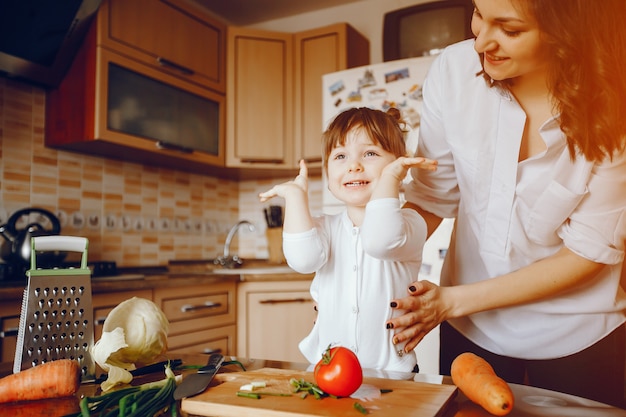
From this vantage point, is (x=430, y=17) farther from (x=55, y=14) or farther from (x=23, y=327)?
(x=23, y=327)

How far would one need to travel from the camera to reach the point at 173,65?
261 centimetres

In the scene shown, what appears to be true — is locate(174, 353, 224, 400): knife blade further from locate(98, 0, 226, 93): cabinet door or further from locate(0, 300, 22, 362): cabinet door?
locate(98, 0, 226, 93): cabinet door

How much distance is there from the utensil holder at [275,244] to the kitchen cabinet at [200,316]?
21.9 inches

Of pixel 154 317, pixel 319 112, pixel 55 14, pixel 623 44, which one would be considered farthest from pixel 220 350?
pixel 623 44

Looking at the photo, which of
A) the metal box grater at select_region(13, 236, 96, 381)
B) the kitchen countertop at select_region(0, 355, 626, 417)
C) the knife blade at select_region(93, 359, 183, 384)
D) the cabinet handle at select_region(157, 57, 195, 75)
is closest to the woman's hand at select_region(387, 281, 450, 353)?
the kitchen countertop at select_region(0, 355, 626, 417)

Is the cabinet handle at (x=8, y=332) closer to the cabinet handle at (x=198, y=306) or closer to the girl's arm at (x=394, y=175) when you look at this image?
the cabinet handle at (x=198, y=306)

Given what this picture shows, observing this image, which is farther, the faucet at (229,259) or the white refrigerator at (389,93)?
the faucet at (229,259)

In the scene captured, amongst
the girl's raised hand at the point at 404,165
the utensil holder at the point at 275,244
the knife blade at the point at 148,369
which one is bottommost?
the knife blade at the point at 148,369

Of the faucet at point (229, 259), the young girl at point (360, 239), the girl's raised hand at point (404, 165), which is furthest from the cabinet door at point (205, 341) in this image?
the girl's raised hand at point (404, 165)

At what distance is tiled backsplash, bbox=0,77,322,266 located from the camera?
227cm

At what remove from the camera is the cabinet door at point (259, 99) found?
9.90 feet

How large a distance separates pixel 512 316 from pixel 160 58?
2.03m

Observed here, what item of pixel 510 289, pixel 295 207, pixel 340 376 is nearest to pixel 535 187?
pixel 510 289

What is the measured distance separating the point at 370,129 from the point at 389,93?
1677mm
